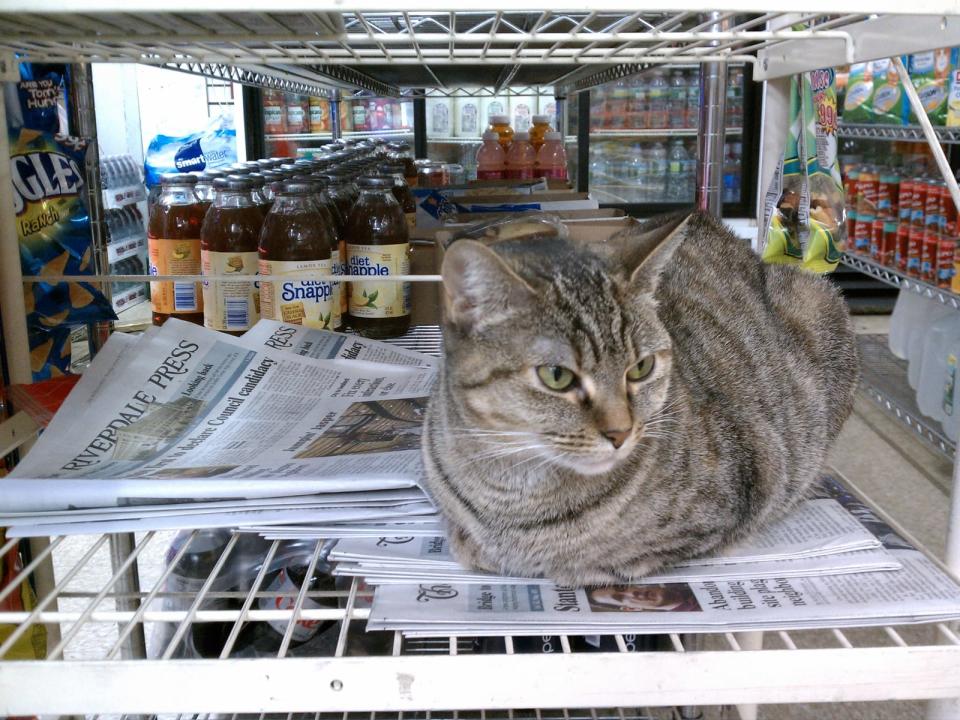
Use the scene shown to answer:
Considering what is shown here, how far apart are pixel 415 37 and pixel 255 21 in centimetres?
16

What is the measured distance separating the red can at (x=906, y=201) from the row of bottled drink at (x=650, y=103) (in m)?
2.35

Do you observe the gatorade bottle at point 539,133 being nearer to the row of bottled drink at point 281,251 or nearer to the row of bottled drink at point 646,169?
the row of bottled drink at point 281,251

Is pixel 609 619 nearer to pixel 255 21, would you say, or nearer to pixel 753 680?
pixel 753 680

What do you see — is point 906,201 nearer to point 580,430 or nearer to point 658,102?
point 658,102

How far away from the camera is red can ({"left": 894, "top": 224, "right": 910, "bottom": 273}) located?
3027 mm

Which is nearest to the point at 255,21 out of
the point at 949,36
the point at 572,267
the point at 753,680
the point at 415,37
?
the point at 415,37

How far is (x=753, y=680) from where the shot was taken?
61cm

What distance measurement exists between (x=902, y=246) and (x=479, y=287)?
9.00ft

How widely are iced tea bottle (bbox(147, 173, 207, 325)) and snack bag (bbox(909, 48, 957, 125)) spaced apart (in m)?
2.39

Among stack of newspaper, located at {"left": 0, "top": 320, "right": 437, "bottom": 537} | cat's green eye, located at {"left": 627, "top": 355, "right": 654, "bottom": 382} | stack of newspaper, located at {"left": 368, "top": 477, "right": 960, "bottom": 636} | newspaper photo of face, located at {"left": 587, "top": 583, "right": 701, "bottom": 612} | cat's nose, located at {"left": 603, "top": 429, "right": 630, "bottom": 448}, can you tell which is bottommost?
newspaper photo of face, located at {"left": 587, "top": 583, "right": 701, "bottom": 612}

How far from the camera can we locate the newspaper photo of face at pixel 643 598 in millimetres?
696

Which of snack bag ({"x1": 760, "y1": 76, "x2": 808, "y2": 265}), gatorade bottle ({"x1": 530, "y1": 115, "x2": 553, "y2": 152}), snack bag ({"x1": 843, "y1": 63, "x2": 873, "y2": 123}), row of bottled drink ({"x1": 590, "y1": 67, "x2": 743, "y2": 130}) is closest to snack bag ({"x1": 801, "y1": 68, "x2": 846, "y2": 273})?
snack bag ({"x1": 760, "y1": 76, "x2": 808, "y2": 265})

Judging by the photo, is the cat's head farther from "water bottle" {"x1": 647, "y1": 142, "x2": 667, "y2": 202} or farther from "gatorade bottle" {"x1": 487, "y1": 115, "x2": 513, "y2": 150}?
"water bottle" {"x1": 647, "y1": 142, "x2": 667, "y2": 202}

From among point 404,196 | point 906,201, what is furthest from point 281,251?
point 906,201
